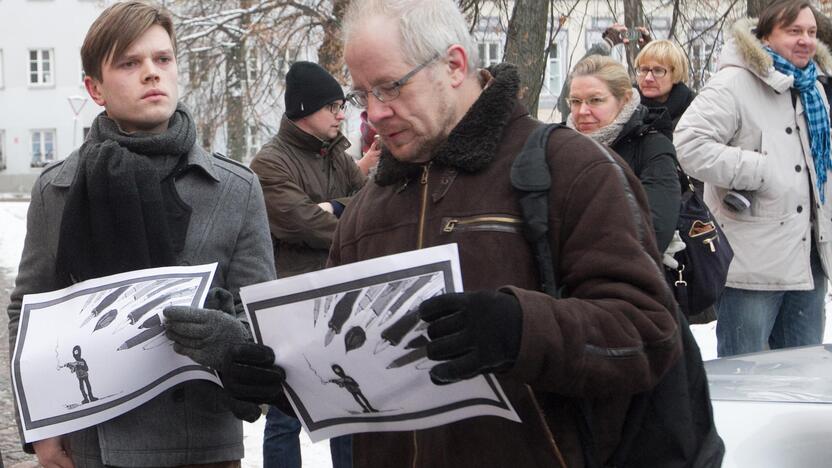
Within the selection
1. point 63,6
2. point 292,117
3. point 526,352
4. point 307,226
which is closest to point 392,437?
point 526,352

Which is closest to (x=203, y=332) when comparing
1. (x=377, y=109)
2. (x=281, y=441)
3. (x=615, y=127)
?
(x=377, y=109)

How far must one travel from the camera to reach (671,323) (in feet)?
6.68

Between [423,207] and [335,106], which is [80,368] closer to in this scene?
[423,207]

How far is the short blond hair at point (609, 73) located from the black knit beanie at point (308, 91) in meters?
1.21

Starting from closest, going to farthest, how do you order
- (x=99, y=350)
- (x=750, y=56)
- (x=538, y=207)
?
(x=538, y=207), (x=99, y=350), (x=750, y=56)

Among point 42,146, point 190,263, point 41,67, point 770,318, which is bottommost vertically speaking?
point 42,146

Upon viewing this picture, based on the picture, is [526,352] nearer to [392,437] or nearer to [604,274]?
[604,274]

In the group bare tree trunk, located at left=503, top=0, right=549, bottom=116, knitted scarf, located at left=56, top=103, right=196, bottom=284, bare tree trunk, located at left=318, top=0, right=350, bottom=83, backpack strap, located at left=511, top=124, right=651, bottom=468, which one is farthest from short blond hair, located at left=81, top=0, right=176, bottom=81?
bare tree trunk, located at left=318, top=0, right=350, bottom=83

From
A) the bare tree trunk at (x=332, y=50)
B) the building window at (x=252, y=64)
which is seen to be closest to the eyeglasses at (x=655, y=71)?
the bare tree trunk at (x=332, y=50)

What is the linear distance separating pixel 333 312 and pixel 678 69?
466 centimetres

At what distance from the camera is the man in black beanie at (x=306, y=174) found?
5.14 metres

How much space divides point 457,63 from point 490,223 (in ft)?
1.20

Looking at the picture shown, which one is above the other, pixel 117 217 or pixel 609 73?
pixel 609 73

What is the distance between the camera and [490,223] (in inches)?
84.7
